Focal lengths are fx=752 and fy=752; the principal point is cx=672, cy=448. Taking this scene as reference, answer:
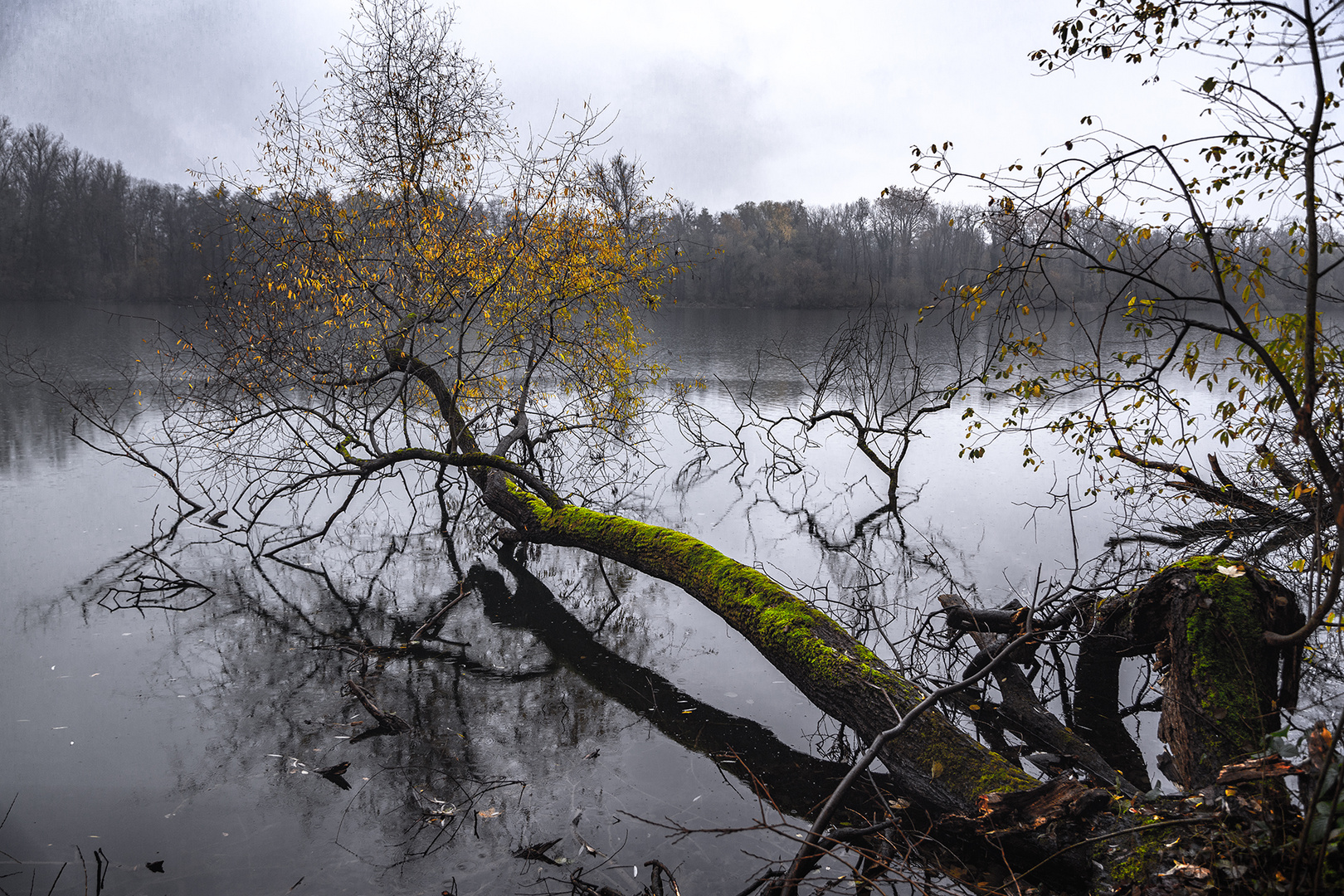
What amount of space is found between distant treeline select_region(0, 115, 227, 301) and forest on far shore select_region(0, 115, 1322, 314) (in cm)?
7

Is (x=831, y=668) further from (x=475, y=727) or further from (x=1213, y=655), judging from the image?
(x=475, y=727)

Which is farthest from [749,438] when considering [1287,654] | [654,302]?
[1287,654]

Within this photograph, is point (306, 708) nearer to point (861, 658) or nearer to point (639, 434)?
point (861, 658)

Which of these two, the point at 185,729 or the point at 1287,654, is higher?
the point at 1287,654

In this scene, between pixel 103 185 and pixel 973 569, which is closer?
pixel 973 569

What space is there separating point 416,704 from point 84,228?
57169 mm

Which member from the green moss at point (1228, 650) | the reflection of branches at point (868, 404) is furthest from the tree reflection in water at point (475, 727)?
the reflection of branches at point (868, 404)

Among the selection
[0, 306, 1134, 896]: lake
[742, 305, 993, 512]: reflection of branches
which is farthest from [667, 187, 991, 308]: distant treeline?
[0, 306, 1134, 896]: lake

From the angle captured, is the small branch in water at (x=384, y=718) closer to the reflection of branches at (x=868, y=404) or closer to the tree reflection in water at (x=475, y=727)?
the tree reflection in water at (x=475, y=727)

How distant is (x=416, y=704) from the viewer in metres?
5.25

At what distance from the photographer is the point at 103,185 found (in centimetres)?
5044

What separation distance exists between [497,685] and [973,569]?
504 cm

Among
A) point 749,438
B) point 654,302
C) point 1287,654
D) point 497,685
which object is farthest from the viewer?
point 749,438

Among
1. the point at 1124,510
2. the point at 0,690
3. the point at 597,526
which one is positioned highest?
the point at 1124,510
